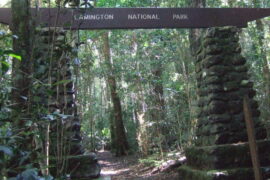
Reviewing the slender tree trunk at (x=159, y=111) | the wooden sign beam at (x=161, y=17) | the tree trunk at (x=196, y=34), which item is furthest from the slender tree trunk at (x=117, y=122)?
the wooden sign beam at (x=161, y=17)

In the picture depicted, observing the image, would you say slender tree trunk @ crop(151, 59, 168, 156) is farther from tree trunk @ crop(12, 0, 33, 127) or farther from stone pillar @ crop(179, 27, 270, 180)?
tree trunk @ crop(12, 0, 33, 127)

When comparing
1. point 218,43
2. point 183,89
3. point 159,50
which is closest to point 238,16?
point 218,43

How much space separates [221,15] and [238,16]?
0.37 meters

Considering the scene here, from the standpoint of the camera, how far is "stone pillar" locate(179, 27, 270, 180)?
564 centimetres

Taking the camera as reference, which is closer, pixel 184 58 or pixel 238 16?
pixel 238 16

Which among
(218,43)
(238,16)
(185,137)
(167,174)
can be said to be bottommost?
(167,174)

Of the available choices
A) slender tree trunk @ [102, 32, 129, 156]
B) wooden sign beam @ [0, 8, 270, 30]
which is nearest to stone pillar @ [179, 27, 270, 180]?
wooden sign beam @ [0, 8, 270, 30]

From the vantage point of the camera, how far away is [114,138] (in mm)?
16016

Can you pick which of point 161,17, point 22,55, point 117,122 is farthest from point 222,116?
point 117,122

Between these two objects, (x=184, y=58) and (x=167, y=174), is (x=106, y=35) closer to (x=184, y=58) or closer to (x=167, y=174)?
(x=184, y=58)

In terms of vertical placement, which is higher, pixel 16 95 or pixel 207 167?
pixel 16 95

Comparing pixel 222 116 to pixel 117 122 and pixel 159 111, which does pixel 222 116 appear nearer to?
pixel 159 111

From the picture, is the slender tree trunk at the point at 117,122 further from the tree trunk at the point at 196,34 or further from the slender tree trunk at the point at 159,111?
the tree trunk at the point at 196,34

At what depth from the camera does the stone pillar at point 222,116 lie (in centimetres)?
564
